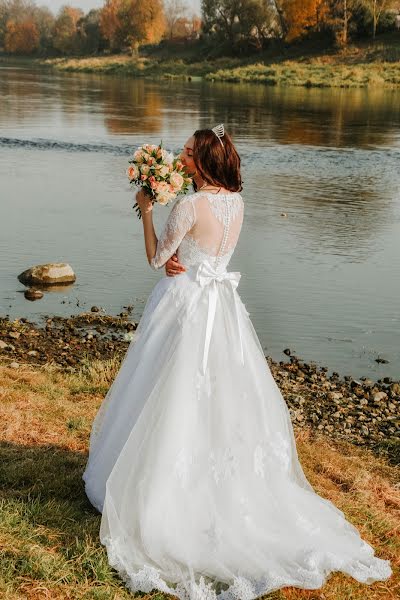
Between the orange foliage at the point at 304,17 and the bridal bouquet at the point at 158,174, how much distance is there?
87.6 metres

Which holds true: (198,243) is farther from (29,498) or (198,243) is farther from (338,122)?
(338,122)

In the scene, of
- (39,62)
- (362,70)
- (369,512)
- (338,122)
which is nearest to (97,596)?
(369,512)

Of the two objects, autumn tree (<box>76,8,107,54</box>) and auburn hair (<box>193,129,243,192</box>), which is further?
autumn tree (<box>76,8,107,54</box>)

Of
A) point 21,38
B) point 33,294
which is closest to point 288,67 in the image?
point 33,294

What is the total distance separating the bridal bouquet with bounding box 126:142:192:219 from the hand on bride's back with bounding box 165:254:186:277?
1.13 ft

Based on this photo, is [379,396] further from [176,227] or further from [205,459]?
[176,227]

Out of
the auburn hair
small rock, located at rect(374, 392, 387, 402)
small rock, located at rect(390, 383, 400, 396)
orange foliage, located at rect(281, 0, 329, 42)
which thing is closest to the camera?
the auburn hair

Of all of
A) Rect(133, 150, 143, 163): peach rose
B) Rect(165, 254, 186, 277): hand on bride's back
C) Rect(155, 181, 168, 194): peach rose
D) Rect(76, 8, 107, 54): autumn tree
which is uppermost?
Rect(76, 8, 107, 54): autumn tree

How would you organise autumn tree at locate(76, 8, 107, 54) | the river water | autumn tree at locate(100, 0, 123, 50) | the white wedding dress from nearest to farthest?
the white wedding dress → the river water → autumn tree at locate(100, 0, 123, 50) → autumn tree at locate(76, 8, 107, 54)

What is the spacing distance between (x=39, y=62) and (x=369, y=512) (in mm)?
122199

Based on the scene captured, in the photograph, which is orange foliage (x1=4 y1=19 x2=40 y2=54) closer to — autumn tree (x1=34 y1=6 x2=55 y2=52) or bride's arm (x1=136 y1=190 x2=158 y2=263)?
Result: autumn tree (x1=34 y1=6 x2=55 y2=52)

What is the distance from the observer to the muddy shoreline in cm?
920

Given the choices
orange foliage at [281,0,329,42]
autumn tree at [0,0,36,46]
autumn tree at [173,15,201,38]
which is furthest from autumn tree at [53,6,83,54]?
orange foliage at [281,0,329,42]

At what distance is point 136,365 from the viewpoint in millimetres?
4906
